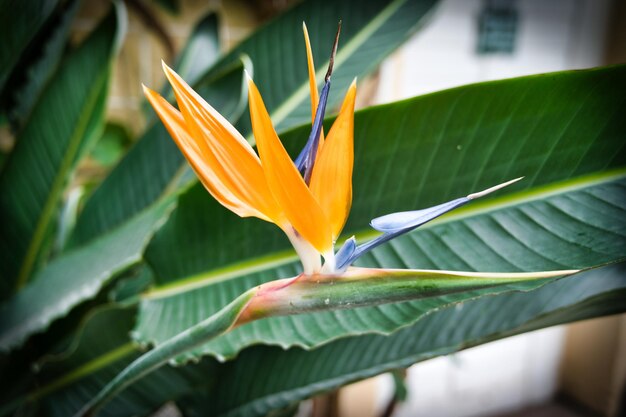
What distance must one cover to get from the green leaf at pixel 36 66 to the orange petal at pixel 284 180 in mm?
413

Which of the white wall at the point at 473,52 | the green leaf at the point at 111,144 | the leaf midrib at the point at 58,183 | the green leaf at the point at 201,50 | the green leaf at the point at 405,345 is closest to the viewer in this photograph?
the green leaf at the point at 405,345

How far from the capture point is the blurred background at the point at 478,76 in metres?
0.99

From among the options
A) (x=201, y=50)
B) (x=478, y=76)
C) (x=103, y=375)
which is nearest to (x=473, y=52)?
(x=478, y=76)

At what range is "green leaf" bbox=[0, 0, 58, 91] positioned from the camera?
0.36 meters

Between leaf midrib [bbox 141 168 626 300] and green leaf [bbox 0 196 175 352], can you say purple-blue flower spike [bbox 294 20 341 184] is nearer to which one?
leaf midrib [bbox 141 168 626 300]

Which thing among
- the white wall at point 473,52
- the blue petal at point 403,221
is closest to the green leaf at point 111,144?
the white wall at point 473,52

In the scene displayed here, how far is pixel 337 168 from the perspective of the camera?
0.17m

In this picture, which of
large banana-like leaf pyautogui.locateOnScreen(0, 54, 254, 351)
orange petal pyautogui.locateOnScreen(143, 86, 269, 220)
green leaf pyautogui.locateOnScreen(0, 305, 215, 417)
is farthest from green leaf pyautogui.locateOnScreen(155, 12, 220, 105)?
orange petal pyautogui.locateOnScreen(143, 86, 269, 220)

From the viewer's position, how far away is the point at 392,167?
10.2 inches

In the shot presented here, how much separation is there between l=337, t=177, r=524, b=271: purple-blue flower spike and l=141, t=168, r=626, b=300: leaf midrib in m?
0.10

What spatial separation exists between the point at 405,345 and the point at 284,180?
0.74 feet

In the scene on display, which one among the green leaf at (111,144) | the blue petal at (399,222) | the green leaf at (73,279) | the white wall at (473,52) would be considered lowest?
the green leaf at (73,279)

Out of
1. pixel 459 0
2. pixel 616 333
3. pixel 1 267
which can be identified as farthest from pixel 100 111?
pixel 616 333

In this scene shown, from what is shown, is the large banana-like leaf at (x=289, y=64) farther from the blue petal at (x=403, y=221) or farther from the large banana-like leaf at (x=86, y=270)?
the blue petal at (x=403, y=221)
